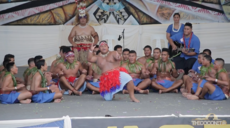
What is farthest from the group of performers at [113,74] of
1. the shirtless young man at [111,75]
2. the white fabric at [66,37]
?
the white fabric at [66,37]

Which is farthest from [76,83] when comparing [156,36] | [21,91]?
[156,36]

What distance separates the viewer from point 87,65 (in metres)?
7.38

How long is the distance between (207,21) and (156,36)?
4.78 feet

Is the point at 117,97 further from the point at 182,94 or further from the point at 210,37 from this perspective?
the point at 210,37

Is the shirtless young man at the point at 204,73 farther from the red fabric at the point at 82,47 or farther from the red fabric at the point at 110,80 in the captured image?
the red fabric at the point at 82,47

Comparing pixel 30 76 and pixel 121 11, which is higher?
pixel 121 11

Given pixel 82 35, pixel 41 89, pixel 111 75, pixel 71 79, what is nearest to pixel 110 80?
pixel 111 75

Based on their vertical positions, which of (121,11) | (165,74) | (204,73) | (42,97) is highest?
(121,11)

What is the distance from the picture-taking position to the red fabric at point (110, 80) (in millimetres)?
5598

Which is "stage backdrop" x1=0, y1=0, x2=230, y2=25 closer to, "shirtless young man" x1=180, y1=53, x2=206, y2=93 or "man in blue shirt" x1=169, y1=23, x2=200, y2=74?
"man in blue shirt" x1=169, y1=23, x2=200, y2=74

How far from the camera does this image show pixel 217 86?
5910 mm

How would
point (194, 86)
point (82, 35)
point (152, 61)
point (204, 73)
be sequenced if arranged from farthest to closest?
point (82, 35) → point (152, 61) → point (194, 86) → point (204, 73)

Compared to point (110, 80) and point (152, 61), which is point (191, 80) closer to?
point (152, 61)

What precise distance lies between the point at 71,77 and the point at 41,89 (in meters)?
1.21
